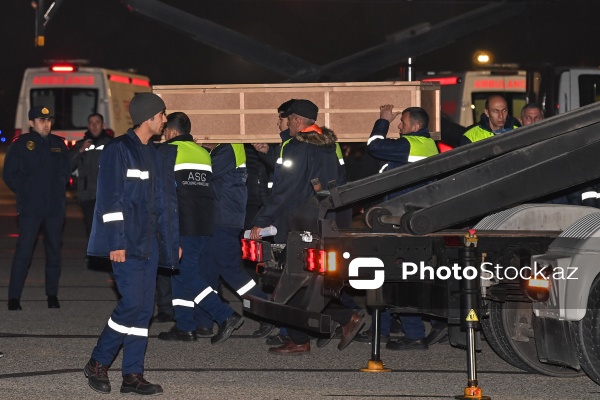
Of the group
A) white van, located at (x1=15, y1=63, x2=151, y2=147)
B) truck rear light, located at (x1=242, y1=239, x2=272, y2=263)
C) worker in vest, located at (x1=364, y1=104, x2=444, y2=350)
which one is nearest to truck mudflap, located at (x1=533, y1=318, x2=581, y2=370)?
worker in vest, located at (x1=364, y1=104, x2=444, y2=350)

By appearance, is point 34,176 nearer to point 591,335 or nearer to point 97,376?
point 97,376

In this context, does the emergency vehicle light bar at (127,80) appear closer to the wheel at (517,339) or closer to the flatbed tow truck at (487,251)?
the flatbed tow truck at (487,251)

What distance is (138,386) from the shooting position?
785cm

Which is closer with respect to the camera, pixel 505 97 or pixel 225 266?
pixel 225 266

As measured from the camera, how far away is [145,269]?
7922 millimetres

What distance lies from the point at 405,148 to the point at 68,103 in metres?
19.9

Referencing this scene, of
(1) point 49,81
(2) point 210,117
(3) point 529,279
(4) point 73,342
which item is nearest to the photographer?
(3) point 529,279

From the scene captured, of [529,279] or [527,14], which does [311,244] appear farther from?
[527,14]

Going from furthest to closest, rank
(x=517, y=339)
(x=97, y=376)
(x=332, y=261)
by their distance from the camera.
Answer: (x=517, y=339)
(x=332, y=261)
(x=97, y=376)

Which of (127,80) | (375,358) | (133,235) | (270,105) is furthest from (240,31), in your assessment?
(133,235)

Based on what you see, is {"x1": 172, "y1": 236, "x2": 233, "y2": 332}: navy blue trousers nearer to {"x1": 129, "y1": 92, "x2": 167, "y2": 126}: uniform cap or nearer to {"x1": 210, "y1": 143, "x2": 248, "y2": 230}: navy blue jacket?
{"x1": 210, "y1": 143, "x2": 248, "y2": 230}: navy blue jacket

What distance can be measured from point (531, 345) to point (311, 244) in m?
1.63

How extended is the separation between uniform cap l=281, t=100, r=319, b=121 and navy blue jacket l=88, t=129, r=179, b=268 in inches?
73.1

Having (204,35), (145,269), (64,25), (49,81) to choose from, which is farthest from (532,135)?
(64,25)
